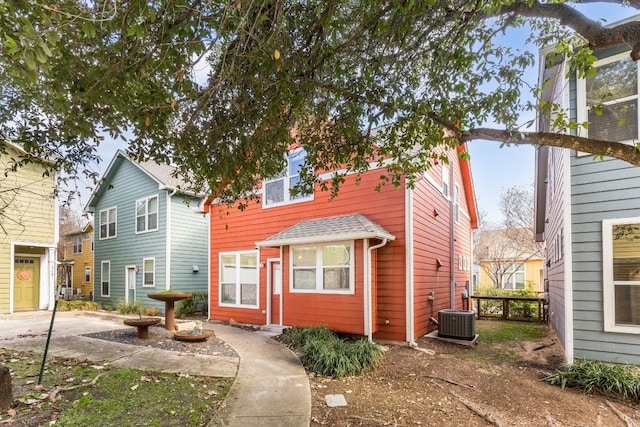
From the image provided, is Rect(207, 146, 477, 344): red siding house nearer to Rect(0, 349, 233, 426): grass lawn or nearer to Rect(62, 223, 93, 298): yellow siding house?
Rect(0, 349, 233, 426): grass lawn

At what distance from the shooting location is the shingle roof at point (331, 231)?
7586 mm

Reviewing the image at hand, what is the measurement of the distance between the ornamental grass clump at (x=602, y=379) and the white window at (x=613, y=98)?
3.62 metres

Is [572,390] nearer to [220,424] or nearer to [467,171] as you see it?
[220,424]

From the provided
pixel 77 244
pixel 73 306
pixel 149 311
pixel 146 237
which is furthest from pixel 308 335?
pixel 77 244

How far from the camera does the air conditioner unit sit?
8070 millimetres

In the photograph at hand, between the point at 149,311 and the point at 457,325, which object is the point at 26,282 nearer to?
the point at 149,311

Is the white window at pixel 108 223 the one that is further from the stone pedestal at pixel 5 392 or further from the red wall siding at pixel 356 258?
the stone pedestal at pixel 5 392

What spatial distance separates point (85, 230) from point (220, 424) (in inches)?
872

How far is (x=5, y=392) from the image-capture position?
13.6 feet

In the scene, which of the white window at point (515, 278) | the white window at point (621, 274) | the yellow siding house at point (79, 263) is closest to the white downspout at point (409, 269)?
the white window at point (621, 274)

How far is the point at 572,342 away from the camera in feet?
19.1

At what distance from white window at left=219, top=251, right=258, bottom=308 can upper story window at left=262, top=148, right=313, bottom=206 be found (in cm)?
180

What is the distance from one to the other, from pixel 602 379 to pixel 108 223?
742 inches

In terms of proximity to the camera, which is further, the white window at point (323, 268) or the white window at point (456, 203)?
the white window at point (456, 203)
